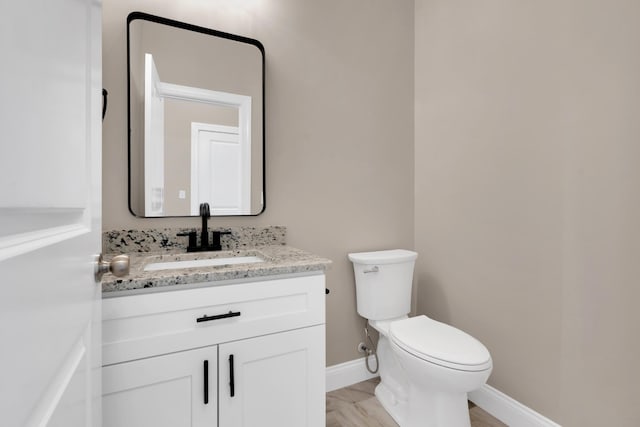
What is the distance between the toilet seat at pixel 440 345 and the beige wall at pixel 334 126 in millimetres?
514

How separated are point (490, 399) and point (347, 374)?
780 mm

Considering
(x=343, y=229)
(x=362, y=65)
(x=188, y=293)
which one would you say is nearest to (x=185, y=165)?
(x=188, y=293)

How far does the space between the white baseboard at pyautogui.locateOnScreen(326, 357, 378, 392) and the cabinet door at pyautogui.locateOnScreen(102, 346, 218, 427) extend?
3.26ft

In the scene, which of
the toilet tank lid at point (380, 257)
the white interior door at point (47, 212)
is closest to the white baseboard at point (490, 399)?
the toilet tank lid at point (380, 257)

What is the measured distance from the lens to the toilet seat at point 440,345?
1.25m

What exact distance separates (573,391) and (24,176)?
6.29 feet

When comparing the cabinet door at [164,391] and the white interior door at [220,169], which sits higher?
the white interior door at [220,169]

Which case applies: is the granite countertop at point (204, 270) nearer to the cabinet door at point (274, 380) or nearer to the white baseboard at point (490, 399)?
the cabinet door at point (274, 380)

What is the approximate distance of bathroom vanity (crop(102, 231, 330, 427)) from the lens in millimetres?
946

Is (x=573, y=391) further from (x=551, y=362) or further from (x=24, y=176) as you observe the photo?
(x=24, y=176)

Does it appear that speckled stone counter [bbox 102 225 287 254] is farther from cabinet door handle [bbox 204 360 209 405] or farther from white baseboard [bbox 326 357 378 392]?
white baseboard [bbox 326 357 378 392]

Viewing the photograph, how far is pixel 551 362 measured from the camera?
4.74 feet

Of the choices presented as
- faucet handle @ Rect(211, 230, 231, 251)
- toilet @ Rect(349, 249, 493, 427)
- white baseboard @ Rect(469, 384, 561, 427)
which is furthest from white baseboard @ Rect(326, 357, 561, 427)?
faucet handle @ Rect(211, 230, 231, 251)

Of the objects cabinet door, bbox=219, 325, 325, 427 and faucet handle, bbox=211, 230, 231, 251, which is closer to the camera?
cabinet door, bbox=219, 325, 325, 427
